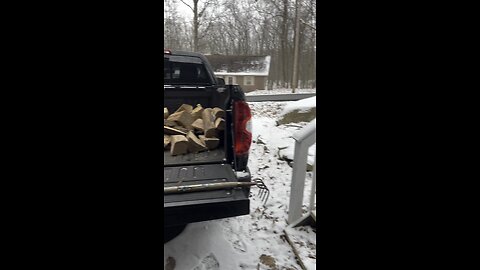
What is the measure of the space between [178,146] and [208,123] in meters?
0.43

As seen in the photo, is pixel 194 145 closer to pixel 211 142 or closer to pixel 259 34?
pixel 211 142

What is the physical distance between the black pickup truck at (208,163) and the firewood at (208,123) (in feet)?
0.36

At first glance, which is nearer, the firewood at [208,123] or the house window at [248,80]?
the firewood at [208,123]

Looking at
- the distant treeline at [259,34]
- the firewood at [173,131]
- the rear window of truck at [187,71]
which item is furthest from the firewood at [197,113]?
the distant treeline at [259,34]

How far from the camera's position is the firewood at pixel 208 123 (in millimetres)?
2754

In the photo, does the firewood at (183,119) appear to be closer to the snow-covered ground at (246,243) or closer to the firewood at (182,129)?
the firewood at (182,129)

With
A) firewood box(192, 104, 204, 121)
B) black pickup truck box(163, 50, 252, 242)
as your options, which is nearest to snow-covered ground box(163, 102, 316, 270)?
black pickup truck box(163, 50, 252, 242)

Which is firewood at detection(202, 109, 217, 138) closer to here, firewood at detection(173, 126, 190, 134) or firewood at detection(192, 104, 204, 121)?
firewood at detection(192, 104, 204, 121)

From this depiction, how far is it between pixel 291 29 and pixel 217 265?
83.5 ft

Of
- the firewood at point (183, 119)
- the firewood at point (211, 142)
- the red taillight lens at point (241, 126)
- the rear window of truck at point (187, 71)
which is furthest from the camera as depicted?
the rear window of truck at point (187, 71)

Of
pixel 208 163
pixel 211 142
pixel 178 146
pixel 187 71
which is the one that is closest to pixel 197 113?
pixel 211 142
